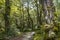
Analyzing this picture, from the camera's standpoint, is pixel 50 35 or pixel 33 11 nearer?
pixel 50 35

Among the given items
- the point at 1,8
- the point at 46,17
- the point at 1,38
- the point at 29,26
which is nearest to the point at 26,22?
the point at 29,26

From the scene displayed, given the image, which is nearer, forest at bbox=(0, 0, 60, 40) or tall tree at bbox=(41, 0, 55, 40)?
tall tree at bbox=(41, 0, 55, 40)

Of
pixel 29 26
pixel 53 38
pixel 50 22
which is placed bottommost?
pixel 29 26

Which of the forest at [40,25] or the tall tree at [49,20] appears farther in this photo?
the forest at [40,25]

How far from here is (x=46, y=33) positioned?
8.21m

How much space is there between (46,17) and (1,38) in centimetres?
726

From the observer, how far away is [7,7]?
16.8 metres

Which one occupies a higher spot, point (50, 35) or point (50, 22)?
point (50, 22)

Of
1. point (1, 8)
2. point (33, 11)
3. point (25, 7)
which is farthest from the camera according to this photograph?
point (33, 11)

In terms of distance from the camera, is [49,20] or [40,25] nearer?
[49,20]

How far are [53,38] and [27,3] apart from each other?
25.3 m

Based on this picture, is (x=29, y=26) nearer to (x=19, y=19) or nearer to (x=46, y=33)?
(x=19, y=19)

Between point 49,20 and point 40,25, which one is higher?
point 49,20

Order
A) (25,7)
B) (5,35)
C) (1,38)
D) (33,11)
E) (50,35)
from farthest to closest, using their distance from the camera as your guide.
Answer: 1. (33,11)
2. (25,7)
3. (5,35)
4. (1,38)
5. (50,35)
